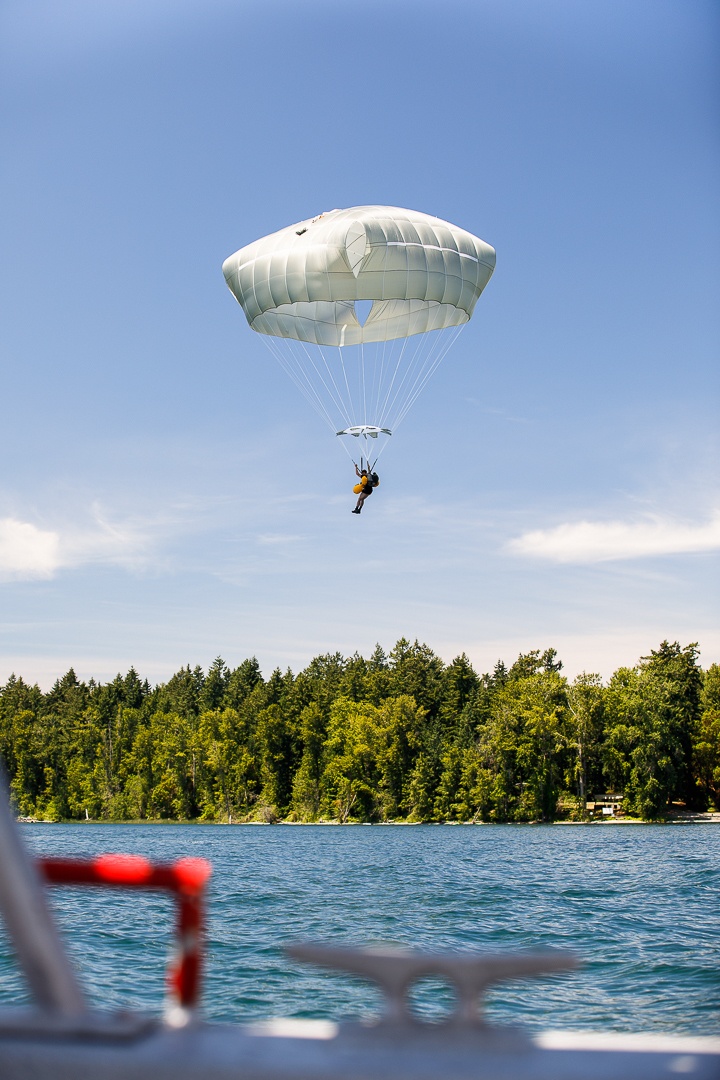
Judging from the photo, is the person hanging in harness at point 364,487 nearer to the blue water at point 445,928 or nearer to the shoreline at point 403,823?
the blue water at point 445,928

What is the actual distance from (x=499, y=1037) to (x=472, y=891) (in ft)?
83.5

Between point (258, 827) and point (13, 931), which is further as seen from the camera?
point (258, 827)

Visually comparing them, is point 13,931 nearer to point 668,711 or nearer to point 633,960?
point 633,960

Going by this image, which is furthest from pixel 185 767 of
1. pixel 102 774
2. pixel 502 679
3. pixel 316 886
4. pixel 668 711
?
pixel 316 886

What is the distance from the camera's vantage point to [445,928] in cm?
2005

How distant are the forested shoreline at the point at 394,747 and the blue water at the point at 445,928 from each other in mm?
32882

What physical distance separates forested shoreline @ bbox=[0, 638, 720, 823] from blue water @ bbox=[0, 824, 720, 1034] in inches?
1295

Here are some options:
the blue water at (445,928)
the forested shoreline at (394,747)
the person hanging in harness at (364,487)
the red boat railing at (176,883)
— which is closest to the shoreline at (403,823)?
the forested shoreline at (394,747)

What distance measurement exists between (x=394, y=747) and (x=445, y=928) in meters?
67.5

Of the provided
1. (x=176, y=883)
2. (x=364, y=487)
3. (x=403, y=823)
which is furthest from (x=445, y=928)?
(x=403, y=823)

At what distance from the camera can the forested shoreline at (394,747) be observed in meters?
75.9

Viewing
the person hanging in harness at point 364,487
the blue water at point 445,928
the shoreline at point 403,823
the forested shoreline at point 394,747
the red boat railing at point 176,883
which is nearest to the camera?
the red boat railing at point 176,883

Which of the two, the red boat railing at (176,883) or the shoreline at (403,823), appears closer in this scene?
the red boat railing at (176,883)

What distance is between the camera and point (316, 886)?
1160 inches
